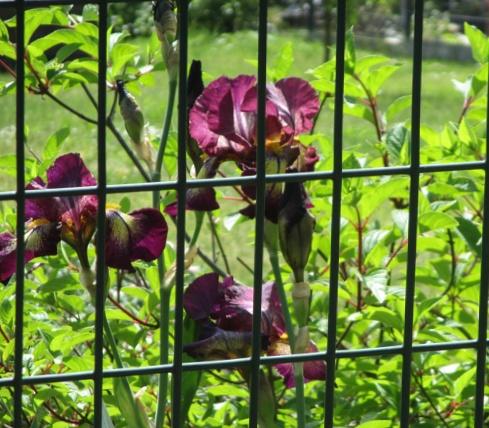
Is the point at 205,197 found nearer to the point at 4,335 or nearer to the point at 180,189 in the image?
the point at 180,189

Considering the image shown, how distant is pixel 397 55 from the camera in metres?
15.6

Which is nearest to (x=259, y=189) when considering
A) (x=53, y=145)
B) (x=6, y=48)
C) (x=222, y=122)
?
(x=222, y=122)

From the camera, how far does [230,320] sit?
1.79 meters

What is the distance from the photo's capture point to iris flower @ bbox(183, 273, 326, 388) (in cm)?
175

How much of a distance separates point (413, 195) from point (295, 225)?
16cm

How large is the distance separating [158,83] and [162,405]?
10962mm

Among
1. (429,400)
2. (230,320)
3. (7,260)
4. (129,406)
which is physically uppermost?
(7,260)

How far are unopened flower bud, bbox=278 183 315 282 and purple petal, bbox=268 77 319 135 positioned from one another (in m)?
0.16

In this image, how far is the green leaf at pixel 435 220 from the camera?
213 centimetres

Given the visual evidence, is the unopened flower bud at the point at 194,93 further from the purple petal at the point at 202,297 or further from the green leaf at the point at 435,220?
the green leaf at the point at 435,220

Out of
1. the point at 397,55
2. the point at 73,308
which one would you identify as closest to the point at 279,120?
the point at 73,308

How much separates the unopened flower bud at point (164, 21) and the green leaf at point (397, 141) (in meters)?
0.75

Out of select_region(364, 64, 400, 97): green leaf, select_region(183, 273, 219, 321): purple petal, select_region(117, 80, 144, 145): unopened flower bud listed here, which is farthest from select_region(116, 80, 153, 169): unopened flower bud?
select_region(364, 64, 400, 97): green leaf

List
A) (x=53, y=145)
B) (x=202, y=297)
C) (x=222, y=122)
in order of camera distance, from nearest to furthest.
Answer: (x=222, y=122) → (x=202, y=297) → (x=53, y=145)
